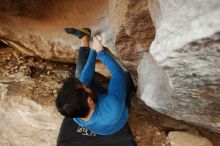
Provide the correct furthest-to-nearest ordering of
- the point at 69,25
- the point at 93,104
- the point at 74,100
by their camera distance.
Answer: the point at 69,25
the point at 93,104
the point at 74,100

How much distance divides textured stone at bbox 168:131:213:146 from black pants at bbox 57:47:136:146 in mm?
461

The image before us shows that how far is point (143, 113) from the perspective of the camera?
11.4 ft

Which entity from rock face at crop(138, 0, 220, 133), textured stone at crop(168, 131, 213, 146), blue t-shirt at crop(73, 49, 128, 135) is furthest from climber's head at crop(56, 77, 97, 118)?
textured stone at crop(168, 131, 213, 146)

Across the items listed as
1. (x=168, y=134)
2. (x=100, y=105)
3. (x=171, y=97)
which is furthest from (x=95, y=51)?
(x=168, y=134)

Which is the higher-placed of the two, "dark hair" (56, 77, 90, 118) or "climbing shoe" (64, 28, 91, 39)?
"climbing shoe" (64, 28, 91, 39)

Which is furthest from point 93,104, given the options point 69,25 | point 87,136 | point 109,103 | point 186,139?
point 186,139

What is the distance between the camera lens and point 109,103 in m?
2.62

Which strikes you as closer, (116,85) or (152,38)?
(152,38)

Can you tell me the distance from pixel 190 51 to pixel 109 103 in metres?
1.19

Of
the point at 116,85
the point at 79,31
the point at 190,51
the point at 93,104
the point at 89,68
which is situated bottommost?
the point at 93,104

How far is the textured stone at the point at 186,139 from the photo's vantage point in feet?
10.7

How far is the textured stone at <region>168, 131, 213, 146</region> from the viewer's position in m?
3.28

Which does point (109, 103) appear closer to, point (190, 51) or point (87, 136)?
point (87, 136)

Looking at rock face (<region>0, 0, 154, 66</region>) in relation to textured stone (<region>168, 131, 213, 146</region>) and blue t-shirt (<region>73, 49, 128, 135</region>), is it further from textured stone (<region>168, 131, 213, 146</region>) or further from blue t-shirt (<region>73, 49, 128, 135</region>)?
textured stone (<region>168, 131, 213, 146</region>)
